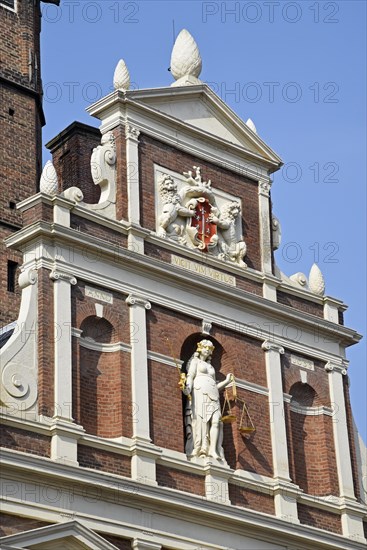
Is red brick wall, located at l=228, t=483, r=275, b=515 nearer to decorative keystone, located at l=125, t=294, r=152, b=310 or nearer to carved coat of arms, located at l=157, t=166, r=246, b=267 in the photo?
decorative keystone, located at l=125, t=294, r=152, b=310

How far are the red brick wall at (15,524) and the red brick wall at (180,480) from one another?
278 centimetres

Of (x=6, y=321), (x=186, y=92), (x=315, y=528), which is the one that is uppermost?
(x=186, y=92)

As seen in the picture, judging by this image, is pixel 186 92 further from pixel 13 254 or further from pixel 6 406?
pixel 6 406

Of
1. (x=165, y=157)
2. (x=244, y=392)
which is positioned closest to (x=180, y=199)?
(x=165, y=157)

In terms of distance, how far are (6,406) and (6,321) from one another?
18.8 feet

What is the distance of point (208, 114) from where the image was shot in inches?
1294

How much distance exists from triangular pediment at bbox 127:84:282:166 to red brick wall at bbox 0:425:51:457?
7.47 m

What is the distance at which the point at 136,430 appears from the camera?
28.4 meters

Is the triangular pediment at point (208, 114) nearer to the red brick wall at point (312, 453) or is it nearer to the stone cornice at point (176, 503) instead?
the red brick wall at point (312, 453)

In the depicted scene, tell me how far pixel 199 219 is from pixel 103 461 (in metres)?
5.77

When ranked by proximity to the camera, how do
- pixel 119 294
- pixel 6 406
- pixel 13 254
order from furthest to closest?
pixel 13 254, pixel 119 294, pixel 6 406

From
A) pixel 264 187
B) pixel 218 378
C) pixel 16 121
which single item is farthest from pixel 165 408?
pixel 16 121

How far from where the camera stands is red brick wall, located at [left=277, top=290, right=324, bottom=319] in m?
32.4

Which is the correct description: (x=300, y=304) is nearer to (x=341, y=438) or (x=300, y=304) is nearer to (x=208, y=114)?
(x=341, y=438)
